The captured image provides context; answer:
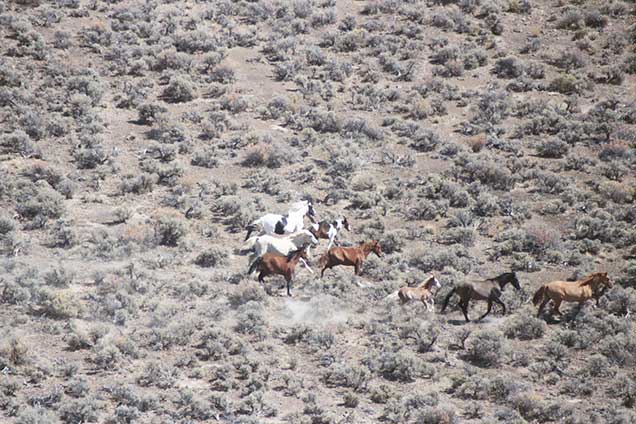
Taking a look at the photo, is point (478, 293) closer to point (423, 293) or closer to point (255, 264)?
point (423, 293)

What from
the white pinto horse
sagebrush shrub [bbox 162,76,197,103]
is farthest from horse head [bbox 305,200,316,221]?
sagebrush shrub [bbox 162,76,197,103]

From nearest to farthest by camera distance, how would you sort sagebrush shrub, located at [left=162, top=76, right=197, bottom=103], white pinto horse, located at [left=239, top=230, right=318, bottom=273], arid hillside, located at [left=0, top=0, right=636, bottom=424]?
arid hillside, located at [left=0, top=0, right=636, bottom=424] < white pinto horse, located at [left=239, top=230, right=318, bottom=273] < sagebrush shrub, located at [left=162, top=76, right=197, bottom=103]

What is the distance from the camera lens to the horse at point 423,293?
24.3 metres

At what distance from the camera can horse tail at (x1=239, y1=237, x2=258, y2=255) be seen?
27.3 meters

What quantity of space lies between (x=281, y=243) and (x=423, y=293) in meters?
4.36

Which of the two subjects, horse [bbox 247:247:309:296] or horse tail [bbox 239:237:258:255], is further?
horse tail [bbox 239:237:258:255]

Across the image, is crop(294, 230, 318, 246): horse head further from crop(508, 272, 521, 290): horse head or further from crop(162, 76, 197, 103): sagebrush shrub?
crop(162, 76, 197, 103): sagebrush shrub

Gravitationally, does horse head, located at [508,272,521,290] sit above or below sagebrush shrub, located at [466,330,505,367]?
above

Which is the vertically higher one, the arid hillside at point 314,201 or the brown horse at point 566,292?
the brown horse at point 566,292

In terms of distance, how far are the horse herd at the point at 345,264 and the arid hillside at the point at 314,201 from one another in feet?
1.35

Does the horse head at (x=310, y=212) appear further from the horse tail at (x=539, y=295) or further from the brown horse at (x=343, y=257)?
the horse tail at (x=539, y=295)

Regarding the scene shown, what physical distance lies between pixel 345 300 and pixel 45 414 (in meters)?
8.87

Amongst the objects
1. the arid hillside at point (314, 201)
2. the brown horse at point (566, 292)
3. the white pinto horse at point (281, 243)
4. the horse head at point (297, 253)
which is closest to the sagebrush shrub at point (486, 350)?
the arid hillside at point (314, 201)

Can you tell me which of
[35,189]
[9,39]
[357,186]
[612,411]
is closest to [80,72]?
[9,39]
